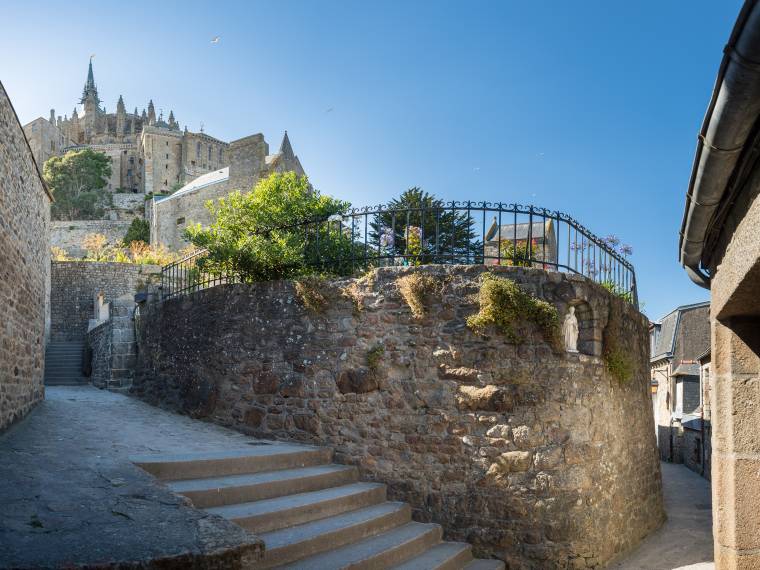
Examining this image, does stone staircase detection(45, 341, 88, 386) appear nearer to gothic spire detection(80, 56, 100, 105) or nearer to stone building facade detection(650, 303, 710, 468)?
stone building facade detection(650, 303, 710, 468)

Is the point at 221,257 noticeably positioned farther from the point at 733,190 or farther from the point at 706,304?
the point at 706,304

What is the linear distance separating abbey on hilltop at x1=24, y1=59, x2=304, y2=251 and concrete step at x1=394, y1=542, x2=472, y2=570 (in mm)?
21075

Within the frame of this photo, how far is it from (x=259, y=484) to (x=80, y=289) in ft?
63.1

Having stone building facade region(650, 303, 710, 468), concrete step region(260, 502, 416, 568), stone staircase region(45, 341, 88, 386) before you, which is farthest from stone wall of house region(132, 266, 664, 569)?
stone building facade region(650, 303, 710, 468)

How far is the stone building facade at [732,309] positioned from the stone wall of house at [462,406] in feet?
9.98

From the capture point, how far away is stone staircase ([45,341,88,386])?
53.1 ft

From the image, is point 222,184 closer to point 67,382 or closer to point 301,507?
point 67,382

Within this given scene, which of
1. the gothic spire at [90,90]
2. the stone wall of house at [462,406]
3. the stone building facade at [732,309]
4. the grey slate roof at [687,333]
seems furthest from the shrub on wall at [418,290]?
the gothic spire at [90,90]

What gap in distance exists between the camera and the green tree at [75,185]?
52844mm

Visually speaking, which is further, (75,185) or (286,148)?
(75,185)

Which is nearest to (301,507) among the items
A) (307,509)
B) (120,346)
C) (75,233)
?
(307,509)

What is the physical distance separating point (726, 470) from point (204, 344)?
7230 mm

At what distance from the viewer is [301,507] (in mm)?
5914

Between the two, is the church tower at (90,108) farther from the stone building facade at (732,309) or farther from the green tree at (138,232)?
the stone building facade at (732,309)
